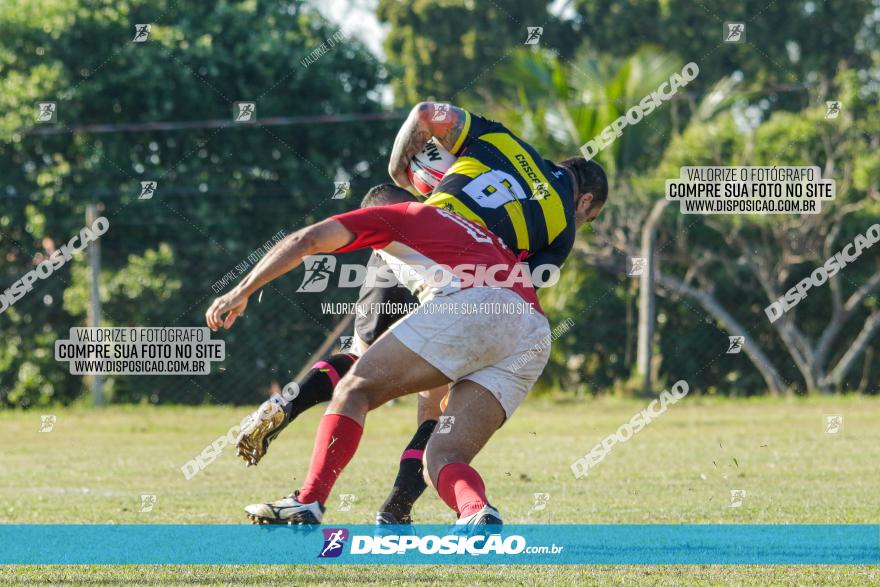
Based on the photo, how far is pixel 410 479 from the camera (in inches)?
235

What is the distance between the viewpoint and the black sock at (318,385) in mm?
5996

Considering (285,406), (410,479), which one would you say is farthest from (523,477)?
(285,406)

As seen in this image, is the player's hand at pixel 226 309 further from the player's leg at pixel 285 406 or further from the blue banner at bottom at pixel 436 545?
the blue banner at bottom at pixel 436 545

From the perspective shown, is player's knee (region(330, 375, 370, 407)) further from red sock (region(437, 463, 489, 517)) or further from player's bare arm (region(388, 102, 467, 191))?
player's bare arm (region(388, 102, 467, 191))

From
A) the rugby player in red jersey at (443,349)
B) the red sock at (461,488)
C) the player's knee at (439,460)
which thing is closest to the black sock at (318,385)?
the rugby player in red jersey at (443,349)

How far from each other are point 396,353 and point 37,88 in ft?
45.4

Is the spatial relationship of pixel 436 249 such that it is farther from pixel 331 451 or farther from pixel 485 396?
Answer: pixel 331 451

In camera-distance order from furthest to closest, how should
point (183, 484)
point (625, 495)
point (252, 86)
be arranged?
point (252, 86) < point (183, 484) < point (625, 495)

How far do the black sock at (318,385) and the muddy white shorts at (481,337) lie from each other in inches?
39.9

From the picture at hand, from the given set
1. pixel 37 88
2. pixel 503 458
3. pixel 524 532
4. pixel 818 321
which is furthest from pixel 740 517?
pixel 37 88

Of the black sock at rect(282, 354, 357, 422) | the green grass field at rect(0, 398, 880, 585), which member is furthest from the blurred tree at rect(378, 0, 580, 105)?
the black sock at rect(282, 354, 357, 422)

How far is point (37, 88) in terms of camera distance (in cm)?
1752

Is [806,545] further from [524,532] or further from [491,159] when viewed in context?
[491,159]

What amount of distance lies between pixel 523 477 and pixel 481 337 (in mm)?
4241
